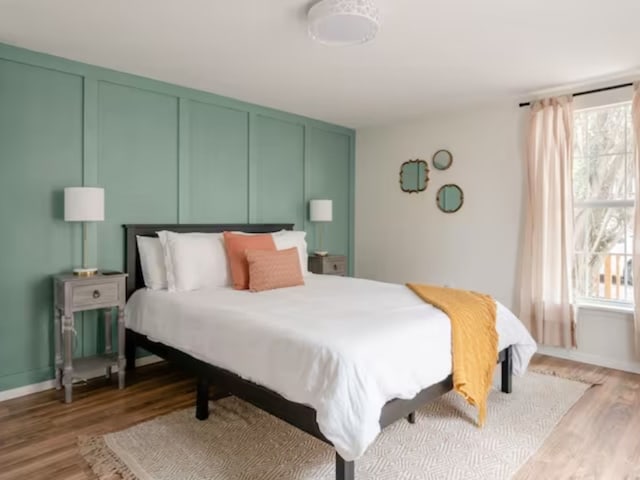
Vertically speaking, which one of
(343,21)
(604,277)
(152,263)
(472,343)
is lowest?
(472,343)

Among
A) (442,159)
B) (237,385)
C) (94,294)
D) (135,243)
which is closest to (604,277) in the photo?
(442,159)

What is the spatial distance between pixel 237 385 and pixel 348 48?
2.27 meters

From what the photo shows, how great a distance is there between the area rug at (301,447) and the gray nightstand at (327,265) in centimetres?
206

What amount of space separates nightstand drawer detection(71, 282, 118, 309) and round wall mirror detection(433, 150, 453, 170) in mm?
3368

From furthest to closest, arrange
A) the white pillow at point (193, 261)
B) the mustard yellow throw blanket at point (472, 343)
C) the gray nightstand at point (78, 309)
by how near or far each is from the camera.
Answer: the white pillow at point (193, 261)
the gray nightstand at point (78, 309)
the mustard yellow throw blanket at point (472, 343)

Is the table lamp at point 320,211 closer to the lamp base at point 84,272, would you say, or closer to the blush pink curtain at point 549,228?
the blush pink curtain at point 549,228

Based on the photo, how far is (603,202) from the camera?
3676 mm

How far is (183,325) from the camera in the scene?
273 centimetres

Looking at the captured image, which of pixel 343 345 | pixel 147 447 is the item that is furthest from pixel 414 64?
pixel 147 447

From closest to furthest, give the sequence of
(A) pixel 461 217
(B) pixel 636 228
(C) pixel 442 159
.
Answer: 1. (B) pixel 636 228
2. (A) pixel 461 217
3. (C) pixel 442 159

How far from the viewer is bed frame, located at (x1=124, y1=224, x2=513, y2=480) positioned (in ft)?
6.43

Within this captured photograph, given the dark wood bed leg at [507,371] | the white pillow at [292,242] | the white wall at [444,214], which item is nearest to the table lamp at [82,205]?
the white pillow at [292,242]

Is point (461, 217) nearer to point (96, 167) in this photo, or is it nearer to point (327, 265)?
point (327, 265)

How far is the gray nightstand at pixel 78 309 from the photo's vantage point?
110 inches
